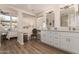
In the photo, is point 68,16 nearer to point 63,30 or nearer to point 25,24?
point 63,30

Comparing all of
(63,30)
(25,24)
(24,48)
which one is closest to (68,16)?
(63,30)

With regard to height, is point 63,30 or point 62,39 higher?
point 63,30

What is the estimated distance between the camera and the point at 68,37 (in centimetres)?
260

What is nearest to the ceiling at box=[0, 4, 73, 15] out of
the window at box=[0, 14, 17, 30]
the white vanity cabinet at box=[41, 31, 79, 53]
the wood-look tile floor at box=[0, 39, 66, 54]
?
the window at box=[0, 14, 17, 30]

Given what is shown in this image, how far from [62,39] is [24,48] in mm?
951

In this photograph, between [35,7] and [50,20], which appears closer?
[35,7]

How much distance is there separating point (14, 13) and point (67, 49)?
154cm

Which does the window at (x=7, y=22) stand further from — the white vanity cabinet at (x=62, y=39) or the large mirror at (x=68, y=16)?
the large mirror at (x=68, y=16)

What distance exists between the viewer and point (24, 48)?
253cm

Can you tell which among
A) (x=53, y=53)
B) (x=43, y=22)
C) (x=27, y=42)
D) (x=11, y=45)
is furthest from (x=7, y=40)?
(x=53, y=53)


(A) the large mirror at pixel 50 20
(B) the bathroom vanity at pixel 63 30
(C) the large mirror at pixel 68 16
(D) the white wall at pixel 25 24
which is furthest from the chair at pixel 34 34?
(C) the large mirror at pixel 68 16

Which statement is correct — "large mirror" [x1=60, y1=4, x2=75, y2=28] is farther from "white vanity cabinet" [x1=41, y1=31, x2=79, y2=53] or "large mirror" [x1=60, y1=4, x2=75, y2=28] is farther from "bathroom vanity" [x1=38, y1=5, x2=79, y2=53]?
"white vanity cabinet" [x1=41, y1=31, x2=79, y2=53]

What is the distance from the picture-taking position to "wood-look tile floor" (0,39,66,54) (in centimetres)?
248
